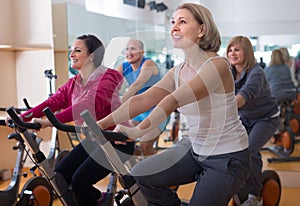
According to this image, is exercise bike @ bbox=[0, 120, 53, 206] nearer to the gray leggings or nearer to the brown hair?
the gray leggings

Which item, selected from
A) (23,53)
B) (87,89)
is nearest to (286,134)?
(87,89)

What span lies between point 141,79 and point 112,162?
0.98 meters

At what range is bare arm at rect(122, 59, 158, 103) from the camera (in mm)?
2551

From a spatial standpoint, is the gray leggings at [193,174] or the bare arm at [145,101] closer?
the gray leggings at [193,174]

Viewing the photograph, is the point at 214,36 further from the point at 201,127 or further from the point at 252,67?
the point at 252,67

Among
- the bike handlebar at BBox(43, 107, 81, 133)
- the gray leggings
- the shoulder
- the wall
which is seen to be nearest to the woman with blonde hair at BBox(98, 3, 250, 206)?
the gray leggings

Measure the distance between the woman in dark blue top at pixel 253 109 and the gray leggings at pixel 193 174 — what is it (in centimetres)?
111

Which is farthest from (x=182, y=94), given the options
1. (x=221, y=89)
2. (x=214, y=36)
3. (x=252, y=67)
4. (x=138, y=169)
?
(x=252, y=67)

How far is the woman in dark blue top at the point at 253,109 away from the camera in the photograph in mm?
2791

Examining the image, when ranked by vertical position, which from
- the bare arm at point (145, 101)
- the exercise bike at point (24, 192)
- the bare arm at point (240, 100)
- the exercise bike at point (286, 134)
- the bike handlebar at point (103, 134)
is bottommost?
the exercise bike at point (24, 192)

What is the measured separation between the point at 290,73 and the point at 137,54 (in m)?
1.49

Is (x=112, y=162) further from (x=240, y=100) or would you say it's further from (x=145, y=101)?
(x=240, y=100)

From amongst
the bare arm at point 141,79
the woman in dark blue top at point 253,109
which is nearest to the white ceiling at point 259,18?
the woman in dark blue top at point 253,109

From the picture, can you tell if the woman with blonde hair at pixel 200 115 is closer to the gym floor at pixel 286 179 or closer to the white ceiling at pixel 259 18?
the gym floor at pixel 286 179
